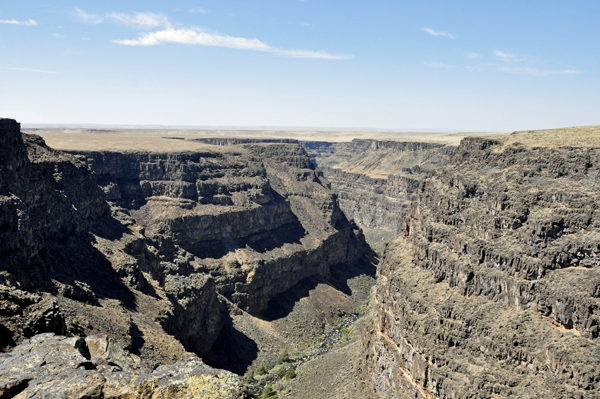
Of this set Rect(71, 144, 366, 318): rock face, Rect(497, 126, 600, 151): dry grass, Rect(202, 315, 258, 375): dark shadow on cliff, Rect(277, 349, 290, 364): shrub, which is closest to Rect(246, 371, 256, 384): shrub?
Rect(202, 315, 258, 375): dark shadow on cliff

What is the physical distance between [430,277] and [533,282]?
571 inches

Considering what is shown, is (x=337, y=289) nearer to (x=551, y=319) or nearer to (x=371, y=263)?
(x=371, y=263)

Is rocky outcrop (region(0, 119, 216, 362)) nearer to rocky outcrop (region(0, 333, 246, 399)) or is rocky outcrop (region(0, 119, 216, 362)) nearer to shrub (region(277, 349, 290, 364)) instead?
rocky outcrop (region(0, 333, 246, 399))

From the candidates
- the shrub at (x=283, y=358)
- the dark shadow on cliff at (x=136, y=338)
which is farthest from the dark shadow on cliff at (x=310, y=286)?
the dark shadow on cliff at (x=136, y=338)

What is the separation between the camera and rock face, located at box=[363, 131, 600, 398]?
141 feet

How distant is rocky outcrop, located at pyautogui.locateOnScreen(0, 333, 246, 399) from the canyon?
90mm

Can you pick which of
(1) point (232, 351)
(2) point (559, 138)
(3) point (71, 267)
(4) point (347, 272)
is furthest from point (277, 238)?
(2) point (559, 138)

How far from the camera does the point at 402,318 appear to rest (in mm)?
57312

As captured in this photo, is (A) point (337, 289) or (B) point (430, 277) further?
(A) point (337, 289)

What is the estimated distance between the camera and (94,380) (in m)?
18.2

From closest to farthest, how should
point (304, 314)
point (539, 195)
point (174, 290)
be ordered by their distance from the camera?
point (539, 195) → point (174, 290) → point (304, 314)

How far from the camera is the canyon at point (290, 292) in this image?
28.0m

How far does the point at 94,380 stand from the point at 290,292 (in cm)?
9126

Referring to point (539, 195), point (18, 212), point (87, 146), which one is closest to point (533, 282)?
point (539, 195)
